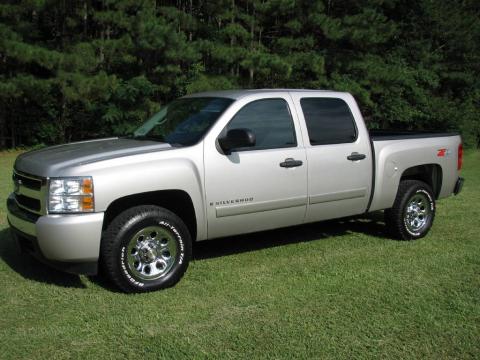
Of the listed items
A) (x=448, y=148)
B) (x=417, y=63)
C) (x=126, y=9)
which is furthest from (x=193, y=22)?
(x=448, y=148)

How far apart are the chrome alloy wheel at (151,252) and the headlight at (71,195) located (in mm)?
546

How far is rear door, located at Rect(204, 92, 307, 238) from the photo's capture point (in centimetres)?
512

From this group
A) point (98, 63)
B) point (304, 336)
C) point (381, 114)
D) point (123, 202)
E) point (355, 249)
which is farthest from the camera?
point (381, 114)

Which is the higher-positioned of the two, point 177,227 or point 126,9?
point 126,9

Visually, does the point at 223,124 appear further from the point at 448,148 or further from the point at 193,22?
the point at 193,22

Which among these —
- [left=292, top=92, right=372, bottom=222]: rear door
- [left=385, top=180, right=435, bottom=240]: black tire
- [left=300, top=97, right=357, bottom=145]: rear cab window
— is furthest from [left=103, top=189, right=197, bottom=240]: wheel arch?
[left=385, top=180, right=435, bottom=240]: black tire

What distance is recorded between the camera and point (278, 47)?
22812mm

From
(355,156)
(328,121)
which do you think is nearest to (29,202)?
(328,121)

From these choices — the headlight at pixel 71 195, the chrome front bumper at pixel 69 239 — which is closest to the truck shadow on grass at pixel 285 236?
the chrome front bumper at pixel 69 239

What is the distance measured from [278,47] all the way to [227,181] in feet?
61.1

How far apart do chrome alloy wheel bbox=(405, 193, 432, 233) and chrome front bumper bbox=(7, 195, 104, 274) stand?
13.0 feet

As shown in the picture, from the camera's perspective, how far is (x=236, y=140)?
5023 millimetres

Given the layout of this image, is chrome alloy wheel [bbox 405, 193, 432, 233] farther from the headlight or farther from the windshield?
the headlight

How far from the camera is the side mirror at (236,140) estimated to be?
16.4 ft
